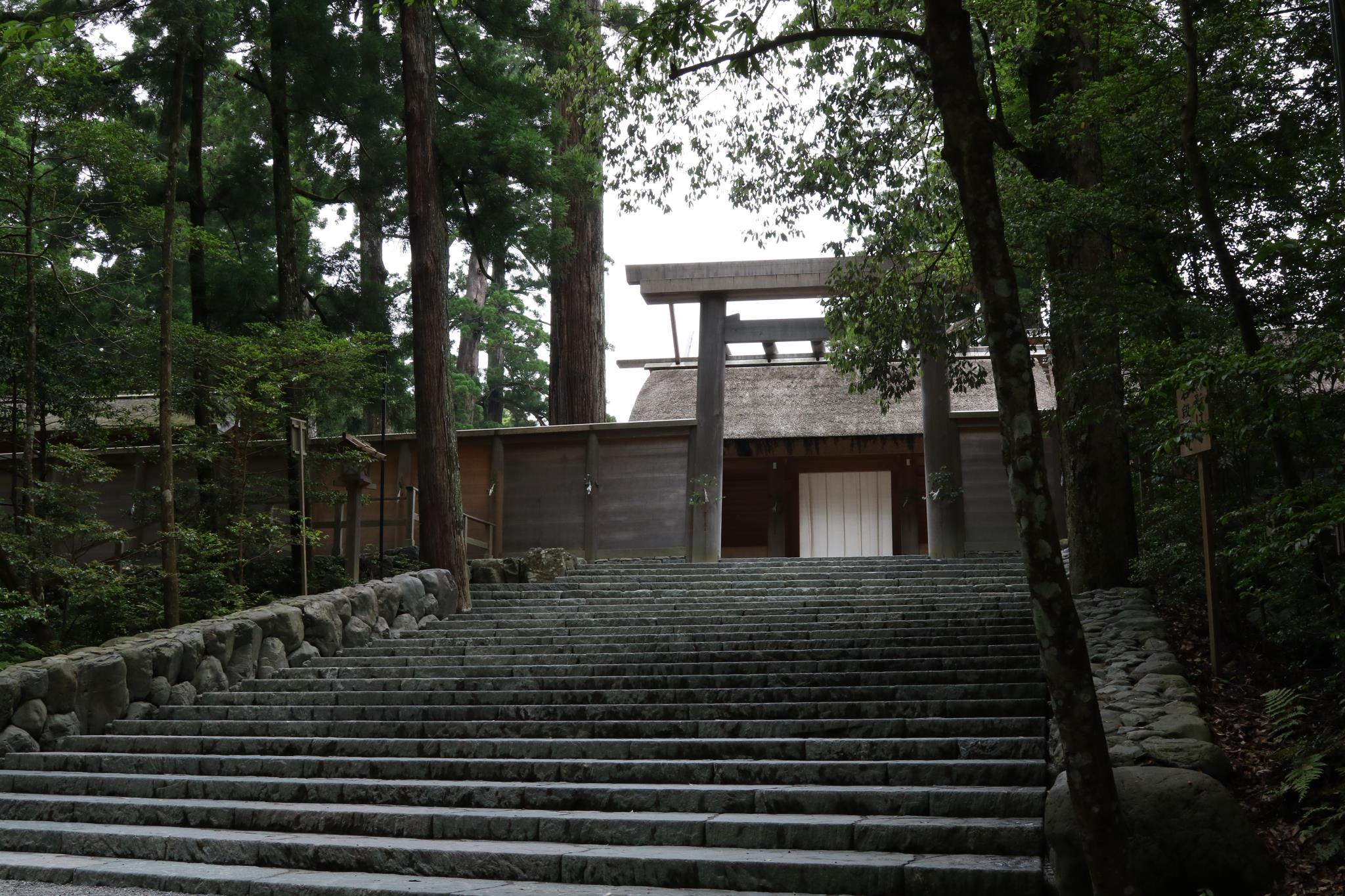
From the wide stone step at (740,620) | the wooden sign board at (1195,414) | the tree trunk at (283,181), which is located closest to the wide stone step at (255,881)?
the wooden sign board at (1195,414)

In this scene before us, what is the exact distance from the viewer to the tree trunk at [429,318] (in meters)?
13.0

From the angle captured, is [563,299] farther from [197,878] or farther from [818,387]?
Result: [197,878]

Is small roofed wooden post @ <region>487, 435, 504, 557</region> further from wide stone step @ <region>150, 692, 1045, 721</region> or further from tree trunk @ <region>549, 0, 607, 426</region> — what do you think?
wide stone step @ <region>150, 692, 1045, 721</region>

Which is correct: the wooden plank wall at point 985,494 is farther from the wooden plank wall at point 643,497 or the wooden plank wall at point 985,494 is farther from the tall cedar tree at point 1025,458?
the tall cedar tree at point 1025,458

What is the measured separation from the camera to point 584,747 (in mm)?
7027

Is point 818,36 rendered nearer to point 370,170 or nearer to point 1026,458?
point 1026,458

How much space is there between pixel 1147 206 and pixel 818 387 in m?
9.96

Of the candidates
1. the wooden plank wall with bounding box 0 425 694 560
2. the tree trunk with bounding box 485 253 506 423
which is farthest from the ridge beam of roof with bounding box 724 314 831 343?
the tree trunk with bounding box 485 253 506 423

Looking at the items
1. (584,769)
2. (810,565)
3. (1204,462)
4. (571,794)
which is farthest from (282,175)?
(1204,462)

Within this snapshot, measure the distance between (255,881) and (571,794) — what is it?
1666mm

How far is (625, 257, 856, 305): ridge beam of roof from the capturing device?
1427 centimetres

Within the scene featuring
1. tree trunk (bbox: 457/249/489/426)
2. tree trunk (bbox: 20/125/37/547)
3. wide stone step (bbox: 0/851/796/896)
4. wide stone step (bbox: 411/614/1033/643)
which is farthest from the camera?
tree trunk (bbox: 457/249/489/426)

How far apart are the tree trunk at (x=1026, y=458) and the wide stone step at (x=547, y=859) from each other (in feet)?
3.08

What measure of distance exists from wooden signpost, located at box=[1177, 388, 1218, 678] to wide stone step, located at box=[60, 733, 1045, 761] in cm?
167
